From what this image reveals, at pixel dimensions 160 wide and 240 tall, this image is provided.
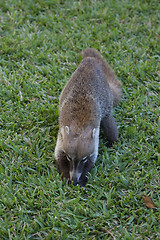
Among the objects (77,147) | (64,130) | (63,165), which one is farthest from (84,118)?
(63,165)

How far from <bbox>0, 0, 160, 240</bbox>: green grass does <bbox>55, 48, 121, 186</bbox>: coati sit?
18 cm

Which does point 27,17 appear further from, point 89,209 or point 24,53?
point 89,209

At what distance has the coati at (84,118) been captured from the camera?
3964 millimetres

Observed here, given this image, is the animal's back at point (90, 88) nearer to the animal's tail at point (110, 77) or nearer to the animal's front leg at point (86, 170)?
the animal's tail at point (110, 77)

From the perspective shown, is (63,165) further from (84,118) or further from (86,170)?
(84,118)

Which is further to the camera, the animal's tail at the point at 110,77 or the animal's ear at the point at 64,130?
the animal's tail at the point at 110,77

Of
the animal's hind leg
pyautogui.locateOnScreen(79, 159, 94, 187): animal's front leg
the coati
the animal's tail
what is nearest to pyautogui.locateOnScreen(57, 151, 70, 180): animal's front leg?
the coati

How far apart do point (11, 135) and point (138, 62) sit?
2.77 m

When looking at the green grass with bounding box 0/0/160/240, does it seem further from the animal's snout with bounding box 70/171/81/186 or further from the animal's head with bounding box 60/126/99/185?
the animal's head with bounding box 60/126/99/185

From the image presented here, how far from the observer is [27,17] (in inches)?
275

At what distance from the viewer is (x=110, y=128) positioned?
4820 millimetres

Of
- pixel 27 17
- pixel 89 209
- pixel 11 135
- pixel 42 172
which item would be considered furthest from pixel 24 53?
pixel 89 209

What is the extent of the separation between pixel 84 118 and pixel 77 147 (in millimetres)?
510

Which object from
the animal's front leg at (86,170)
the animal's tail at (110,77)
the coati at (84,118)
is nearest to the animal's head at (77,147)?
the coati at (84,118)
